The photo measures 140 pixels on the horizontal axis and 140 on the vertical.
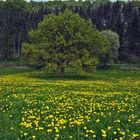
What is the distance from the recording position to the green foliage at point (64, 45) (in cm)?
6562

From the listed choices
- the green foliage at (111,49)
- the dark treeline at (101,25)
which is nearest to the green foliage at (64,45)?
the green foliage at (111,49)

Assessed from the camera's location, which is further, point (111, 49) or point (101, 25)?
point (101, 25)

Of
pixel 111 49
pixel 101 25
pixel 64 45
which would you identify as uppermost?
pixel 101 25

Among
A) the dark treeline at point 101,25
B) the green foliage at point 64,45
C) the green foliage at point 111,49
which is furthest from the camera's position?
the dark treeline at point 101,25

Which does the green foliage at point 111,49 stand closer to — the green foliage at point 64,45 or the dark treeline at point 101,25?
the dark treeline at point 101,25

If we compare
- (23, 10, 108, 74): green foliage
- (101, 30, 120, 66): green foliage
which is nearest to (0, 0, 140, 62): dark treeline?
(101, 30, 120, 66): green foliage

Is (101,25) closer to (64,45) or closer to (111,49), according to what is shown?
(111,49)

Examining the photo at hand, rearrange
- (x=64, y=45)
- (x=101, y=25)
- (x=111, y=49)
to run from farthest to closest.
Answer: (x=101, y=25)
(x=111, y=49)
(x=64, y=45)

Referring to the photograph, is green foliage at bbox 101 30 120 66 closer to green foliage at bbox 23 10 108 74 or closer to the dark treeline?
the dark treeline

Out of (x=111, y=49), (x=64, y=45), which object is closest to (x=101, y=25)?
(x=111, y=49)

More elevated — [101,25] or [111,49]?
[101,25]

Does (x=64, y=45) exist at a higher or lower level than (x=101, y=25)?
lower

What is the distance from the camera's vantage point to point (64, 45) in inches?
2591

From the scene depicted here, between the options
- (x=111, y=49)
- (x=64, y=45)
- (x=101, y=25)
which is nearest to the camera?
(x=64, y=45)
